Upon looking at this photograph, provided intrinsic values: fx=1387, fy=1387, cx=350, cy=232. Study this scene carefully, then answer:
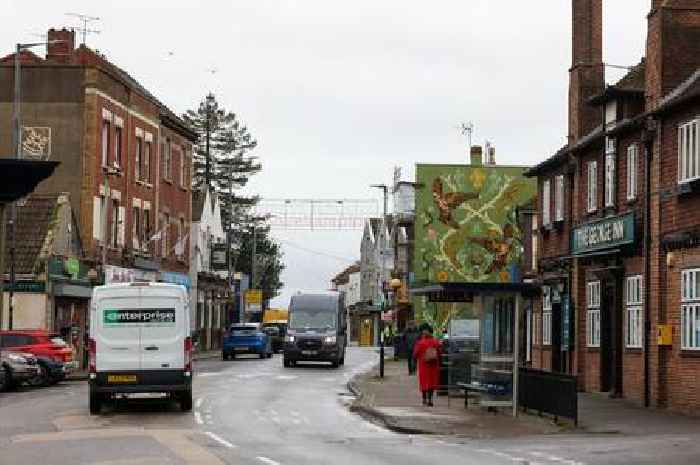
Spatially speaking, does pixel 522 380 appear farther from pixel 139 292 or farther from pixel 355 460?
pixel 355 460

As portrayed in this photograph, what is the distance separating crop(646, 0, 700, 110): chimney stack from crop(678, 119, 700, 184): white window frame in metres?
2.22

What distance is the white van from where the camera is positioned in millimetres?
28469

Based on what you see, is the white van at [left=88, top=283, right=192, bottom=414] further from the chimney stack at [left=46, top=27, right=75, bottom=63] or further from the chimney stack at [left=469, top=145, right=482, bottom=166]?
the chimney stack at [left=469, top=145, right=482, bottom=166]

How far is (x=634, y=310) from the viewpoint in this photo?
3325cm

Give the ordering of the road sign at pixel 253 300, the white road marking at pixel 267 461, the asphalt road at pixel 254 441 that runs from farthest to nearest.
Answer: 1. the road sign at pixel 253 300
2. the asphalt road at pixel 254 441
3. the white road marking at pixel 267 461

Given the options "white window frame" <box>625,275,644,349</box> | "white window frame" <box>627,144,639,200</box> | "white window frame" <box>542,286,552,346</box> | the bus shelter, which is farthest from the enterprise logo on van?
"white window frame" <box>542,286,552,346</box>

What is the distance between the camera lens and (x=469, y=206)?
54719mm

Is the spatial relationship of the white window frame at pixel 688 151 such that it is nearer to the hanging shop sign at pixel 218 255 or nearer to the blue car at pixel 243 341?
the blue car at pixel 243 341

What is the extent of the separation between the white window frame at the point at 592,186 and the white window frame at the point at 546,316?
4.91 m

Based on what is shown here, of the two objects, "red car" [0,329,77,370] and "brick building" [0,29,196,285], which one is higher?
"brick building" [0,29,196,285]

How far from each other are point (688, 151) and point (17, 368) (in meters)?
19.5

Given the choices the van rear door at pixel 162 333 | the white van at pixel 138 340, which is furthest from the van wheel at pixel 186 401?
the van rear door at pixel 162 333

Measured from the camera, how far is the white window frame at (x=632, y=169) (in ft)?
109

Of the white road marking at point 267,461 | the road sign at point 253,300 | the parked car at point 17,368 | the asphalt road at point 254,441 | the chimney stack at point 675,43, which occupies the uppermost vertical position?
the chimney stack at point 675,43
